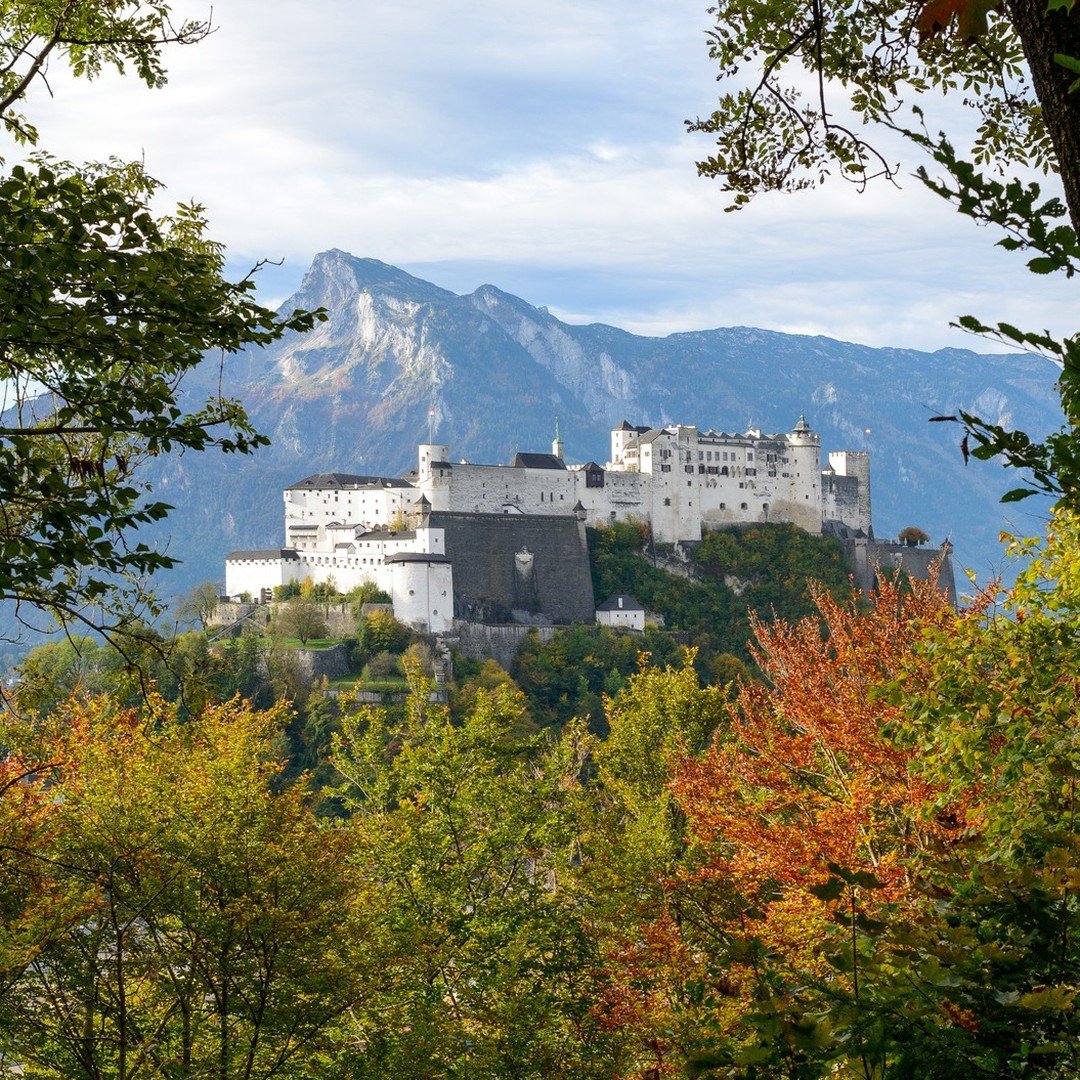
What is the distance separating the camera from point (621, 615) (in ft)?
268

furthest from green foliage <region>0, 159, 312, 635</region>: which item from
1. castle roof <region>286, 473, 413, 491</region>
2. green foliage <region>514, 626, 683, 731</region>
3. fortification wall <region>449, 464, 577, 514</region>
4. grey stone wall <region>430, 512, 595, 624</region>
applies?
castle roof <region>286, 473, 413, 491</region>

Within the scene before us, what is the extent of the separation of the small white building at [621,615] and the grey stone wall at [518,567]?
792mm

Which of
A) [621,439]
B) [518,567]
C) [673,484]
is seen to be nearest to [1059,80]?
[518,567]

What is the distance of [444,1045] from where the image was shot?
1455cm

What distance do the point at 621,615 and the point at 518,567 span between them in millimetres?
6528

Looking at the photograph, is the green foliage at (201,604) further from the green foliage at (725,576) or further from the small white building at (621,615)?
the green foliage at (725,576)

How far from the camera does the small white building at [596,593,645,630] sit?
81375 millimetres

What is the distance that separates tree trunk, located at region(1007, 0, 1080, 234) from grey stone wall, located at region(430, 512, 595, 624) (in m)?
72.5

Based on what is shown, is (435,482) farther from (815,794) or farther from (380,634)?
(815,794)

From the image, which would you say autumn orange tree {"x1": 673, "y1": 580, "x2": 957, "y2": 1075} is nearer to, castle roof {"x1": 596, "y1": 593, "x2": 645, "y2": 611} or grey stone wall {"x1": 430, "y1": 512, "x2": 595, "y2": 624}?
grey stone wall {"x1": 430, "y1": 512, "x2": 595, "y2": 624}

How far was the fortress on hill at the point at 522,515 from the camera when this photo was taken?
77750 millimetres

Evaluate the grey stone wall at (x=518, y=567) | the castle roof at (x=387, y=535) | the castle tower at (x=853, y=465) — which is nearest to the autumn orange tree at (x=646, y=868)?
the castle roof at (x=387, y=535)

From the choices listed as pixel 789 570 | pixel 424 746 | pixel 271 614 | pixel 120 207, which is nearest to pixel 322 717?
pixel 271 614

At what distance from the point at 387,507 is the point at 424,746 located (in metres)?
64.2
